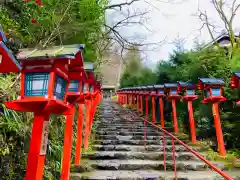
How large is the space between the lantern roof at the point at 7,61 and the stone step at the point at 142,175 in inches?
123

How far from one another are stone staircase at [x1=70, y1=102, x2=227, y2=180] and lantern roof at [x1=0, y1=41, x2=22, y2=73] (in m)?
3.14

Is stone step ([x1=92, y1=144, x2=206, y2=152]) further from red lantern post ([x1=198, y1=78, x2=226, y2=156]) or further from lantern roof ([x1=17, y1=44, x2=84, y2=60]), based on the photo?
lantern roof ([x1=17, y1=44, x2=84, y2=60])

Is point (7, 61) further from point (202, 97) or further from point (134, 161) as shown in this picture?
point (202, 97)

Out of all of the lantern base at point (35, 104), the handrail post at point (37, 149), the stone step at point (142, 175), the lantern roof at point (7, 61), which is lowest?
the stone step at point (142, 175)

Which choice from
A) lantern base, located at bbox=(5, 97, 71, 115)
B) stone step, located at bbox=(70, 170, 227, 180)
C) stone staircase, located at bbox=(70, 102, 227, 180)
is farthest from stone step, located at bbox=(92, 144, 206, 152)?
lantern base, located at bbox=(5, 97, 71, 115)

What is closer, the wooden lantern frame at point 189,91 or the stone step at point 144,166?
the stone step at point 144,166

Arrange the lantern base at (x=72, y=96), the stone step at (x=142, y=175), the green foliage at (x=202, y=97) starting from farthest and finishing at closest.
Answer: the green foliage at (x=202, y=97), the stone step at (x=142, y=175), the lantern base at (x=72, y=96)

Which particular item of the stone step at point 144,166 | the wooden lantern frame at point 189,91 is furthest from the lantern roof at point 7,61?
the wooden lantern frame at point 189,91

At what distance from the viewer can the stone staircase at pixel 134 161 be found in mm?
5188

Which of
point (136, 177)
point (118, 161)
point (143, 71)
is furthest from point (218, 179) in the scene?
point (143, 71)

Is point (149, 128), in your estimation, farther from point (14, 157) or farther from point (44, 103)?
point (44, 103)

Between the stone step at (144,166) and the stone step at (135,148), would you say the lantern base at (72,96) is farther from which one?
the stone step at (135,148)

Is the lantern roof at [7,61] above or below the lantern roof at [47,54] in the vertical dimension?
below

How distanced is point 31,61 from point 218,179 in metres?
4.44
